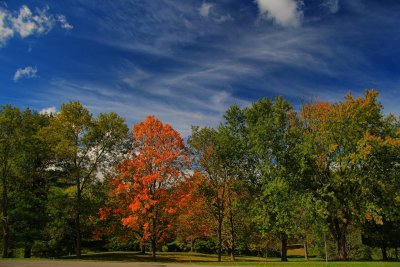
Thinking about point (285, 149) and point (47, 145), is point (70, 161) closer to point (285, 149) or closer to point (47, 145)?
point (47, 145)

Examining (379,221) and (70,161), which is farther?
(70,161)

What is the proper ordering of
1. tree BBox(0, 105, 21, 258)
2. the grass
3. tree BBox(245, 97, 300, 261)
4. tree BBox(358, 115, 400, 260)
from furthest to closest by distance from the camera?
1. tree BBox(0, 105, 21, 258)
2. tree BBox(245, 97, 300, 261)
3. tree BBox(358, 115, 400, 260)
4. the grass

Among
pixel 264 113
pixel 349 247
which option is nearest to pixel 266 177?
pixel 264 113

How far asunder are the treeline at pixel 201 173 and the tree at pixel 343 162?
10 cm

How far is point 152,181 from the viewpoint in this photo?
33.8 metres

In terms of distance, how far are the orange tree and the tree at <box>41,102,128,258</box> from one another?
222 centimetres

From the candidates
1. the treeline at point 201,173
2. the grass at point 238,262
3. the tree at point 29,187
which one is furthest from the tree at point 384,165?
the tree at point 29,187

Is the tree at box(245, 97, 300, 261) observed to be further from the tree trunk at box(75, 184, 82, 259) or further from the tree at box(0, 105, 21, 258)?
the tree at box(0, 105, 21, 258)

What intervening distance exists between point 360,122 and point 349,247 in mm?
32224

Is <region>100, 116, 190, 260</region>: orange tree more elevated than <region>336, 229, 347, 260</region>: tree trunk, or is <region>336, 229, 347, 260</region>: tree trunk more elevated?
<region>100, 116, 190, 260</region>: orange tree

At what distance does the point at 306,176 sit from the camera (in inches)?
1403

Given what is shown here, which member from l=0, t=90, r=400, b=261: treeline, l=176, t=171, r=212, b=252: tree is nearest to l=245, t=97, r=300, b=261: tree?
l=0, t=90, r=400, b=261: treeline

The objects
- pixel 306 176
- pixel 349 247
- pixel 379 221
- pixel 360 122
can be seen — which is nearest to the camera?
pixel 379 221

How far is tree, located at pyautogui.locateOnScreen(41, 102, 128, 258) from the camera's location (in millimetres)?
34938
